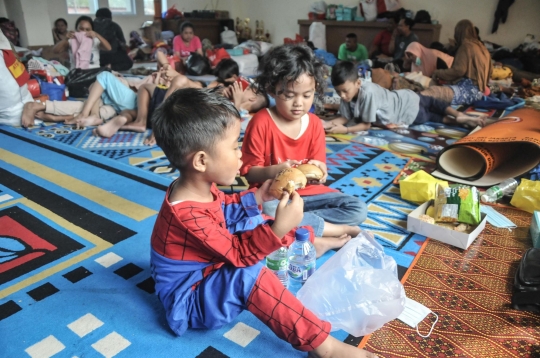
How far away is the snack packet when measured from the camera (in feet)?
5.87

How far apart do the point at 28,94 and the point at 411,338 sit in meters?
3.77

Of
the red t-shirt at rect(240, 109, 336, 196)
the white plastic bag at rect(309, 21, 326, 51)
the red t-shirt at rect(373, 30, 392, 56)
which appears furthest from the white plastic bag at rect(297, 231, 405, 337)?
the white plastic bag at rect(309, 21, 326, 51)

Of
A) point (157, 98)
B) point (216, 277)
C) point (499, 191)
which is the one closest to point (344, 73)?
point (499, 191)

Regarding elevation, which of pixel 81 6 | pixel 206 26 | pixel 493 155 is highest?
pixel 81 6

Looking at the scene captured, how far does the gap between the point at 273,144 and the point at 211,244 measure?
2.31ft

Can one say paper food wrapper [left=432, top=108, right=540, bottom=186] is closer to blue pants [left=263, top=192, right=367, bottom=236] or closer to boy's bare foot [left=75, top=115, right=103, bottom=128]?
blue pants [left=263, top=192, right=367, bottom=236]

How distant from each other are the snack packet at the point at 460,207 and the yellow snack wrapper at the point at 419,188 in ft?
0.77

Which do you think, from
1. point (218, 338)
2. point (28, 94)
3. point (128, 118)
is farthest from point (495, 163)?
point (28, 94)

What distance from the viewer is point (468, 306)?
54.6 inches

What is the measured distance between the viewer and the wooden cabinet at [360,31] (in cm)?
663

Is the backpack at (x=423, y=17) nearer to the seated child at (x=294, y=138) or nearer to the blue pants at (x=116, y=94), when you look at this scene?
the blue pants at (x=116, y=94)

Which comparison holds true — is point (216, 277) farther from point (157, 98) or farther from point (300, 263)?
point (157, 98)

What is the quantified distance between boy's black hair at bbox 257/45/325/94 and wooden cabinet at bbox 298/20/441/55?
230 inches

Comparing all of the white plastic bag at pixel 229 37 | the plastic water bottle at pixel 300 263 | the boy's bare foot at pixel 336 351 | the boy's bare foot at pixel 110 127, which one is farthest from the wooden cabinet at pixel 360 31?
the boy's bare foot at pixel 336 351
